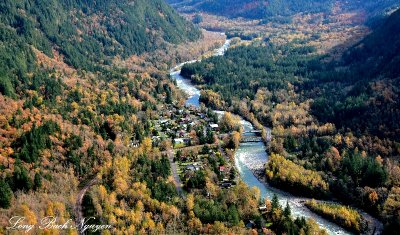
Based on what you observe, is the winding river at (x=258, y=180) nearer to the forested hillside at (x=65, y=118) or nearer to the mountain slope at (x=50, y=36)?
the forested hillside at (x=65, y=118)

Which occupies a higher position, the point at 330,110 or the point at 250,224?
the point at 330,110

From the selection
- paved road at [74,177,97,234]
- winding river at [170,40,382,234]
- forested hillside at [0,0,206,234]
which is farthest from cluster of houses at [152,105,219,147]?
paved road at [74,177,97,234]

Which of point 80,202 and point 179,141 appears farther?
point 179,141

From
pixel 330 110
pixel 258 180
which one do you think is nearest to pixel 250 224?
pixel 258 180

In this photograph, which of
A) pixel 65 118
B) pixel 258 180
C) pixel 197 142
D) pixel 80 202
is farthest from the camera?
pixel 197 142

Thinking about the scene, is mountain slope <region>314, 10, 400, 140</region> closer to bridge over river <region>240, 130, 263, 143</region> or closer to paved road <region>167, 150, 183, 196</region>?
bridge over river <region>240, 130, 263, 143</region>

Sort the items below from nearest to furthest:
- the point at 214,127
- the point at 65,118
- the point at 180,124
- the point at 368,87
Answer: the point at 65,118, the point at 214,127, the point at 180,124, the point at 368,87

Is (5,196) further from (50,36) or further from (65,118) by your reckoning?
(50,36)

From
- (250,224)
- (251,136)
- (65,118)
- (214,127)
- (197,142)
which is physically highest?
(65,118)

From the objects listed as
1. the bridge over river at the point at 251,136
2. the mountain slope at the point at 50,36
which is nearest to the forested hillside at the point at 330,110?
the bridge over river at the point at 251,136
